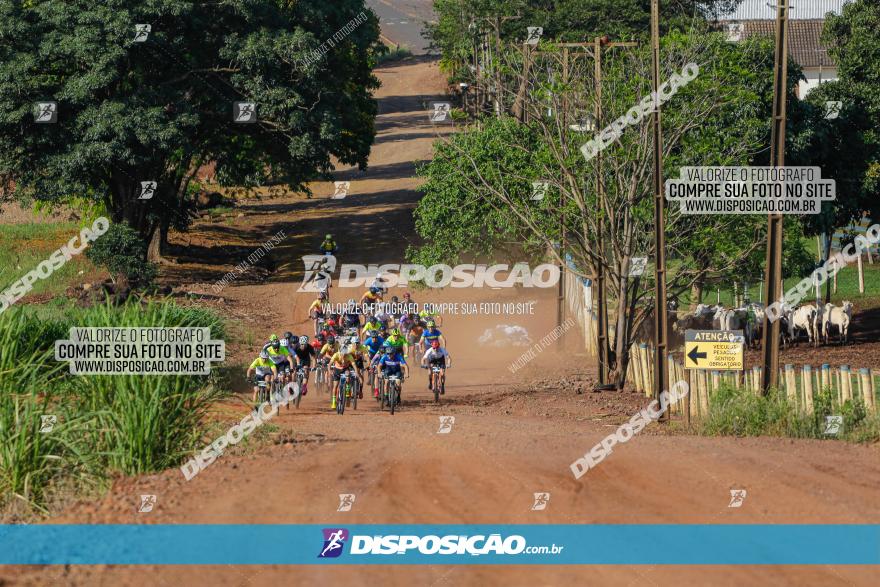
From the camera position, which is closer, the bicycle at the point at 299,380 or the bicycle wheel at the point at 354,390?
the bicycle at the point at 299,380

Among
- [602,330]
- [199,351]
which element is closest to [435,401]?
[602,330]

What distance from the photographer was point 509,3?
227 ft

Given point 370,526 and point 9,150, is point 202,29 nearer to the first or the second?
point 9,150

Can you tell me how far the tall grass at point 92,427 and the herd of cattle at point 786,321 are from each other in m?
25.3

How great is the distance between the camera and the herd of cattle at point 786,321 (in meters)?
36.1

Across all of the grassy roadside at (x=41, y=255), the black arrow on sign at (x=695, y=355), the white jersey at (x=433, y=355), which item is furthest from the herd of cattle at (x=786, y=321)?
the grassy roadside at (x=41, y=255)

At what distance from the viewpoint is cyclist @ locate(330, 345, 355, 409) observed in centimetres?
2178

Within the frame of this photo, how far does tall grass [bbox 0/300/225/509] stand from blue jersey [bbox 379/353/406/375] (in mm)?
8110

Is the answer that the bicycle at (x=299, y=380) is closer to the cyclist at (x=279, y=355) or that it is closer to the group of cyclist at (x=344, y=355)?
the group of cyclist at (x=344, y=355)

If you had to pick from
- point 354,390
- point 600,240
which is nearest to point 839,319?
point 600,240

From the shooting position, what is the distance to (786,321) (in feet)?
128

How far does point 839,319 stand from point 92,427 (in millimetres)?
31260

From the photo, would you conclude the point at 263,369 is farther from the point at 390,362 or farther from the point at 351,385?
the point at 390,362

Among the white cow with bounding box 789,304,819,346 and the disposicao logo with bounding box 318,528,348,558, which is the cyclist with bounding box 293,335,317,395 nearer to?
the disposicao logo with bounding box 318,528,348,558
